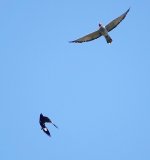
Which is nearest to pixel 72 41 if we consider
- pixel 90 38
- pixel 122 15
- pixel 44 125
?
pixel 90 38

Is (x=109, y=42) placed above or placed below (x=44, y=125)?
above

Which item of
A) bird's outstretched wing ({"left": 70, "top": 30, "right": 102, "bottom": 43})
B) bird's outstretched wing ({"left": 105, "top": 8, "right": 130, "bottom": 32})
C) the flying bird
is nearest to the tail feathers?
the flying bird

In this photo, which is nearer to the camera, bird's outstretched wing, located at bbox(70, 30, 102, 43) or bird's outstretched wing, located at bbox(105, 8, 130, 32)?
bird's outstretched wing, located at bbox(105, 8, 130, 32)

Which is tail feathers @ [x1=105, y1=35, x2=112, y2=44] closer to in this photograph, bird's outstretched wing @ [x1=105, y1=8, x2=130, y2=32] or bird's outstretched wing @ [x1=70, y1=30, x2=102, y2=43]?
bird's outstretched wing @ [x1=105, y1=8, x2=130, y2=32]

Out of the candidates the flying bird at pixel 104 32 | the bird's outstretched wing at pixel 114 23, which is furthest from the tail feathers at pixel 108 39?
the bird's outstretched wing at pixel 114 23

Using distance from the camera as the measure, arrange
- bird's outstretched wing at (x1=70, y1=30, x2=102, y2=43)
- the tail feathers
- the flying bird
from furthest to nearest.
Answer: bird's outstretched wing at (x1=70, y1=30, x2=102, y2=43), the flying bird, the tail feathers

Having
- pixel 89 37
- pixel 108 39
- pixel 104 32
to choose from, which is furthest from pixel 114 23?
pixel 89 37

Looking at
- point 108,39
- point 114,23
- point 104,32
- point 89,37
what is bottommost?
point 108,39

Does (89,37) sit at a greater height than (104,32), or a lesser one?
greater

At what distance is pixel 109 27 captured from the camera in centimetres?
3575

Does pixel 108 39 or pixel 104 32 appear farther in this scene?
pixel 104 32

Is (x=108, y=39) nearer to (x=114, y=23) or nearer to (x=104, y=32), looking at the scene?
(x=104, y=32)

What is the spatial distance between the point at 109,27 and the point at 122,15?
1.33 metres

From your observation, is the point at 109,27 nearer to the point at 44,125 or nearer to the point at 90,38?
the point at 90,38
